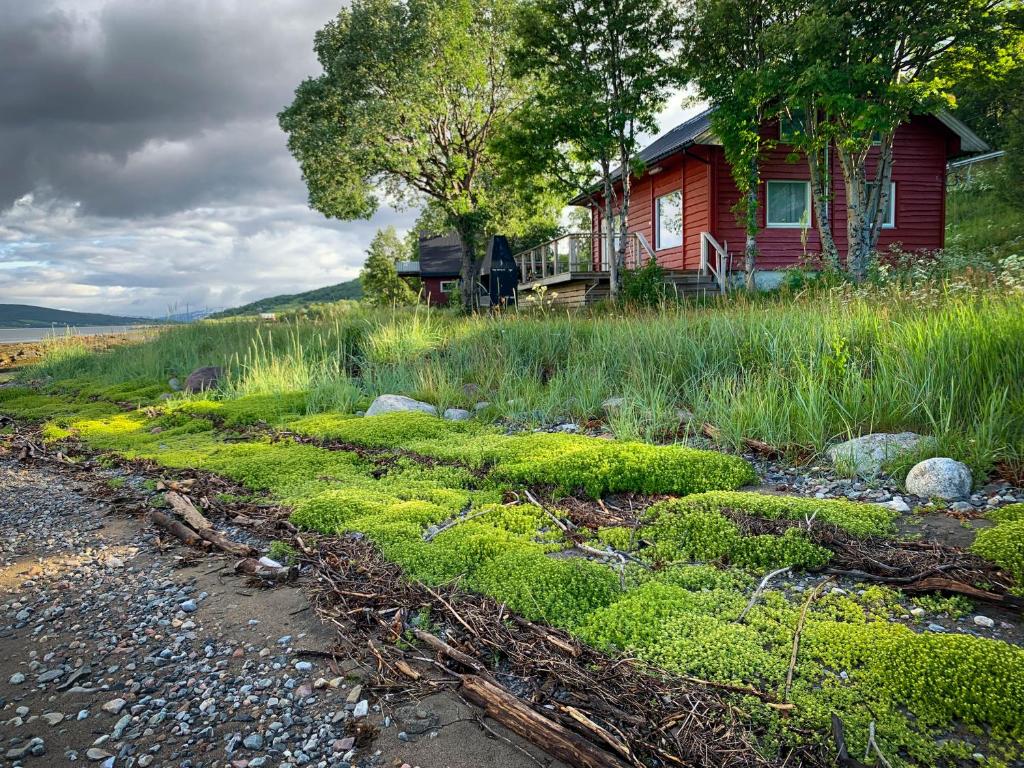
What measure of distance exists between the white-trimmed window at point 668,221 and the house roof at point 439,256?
24216 mm

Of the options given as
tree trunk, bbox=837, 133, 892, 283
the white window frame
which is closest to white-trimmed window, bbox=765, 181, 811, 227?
the white window frame

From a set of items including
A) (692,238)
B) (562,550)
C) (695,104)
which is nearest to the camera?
(562,550)

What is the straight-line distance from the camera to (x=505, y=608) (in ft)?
7.28

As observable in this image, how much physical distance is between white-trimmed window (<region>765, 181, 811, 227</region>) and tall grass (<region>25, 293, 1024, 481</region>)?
412 inches

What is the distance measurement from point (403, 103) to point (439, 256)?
2489 cm

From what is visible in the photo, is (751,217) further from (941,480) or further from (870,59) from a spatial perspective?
(941,480)

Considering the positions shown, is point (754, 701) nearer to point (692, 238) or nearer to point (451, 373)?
point (451, 373)

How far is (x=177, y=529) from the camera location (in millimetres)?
3275

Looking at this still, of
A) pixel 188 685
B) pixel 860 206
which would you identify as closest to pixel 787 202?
pixel 860 206

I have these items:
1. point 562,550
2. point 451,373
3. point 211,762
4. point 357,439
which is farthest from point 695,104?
point 211,762

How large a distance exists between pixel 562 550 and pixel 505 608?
64 centimetres

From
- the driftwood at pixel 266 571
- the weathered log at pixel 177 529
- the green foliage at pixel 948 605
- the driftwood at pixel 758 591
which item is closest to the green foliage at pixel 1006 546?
the green foliage at pixel 948 605

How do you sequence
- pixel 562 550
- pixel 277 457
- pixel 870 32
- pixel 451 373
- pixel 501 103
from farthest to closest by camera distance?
pixel 501 103 < pixel 870 32 < pixel 451 373 < pixel 277 457 < pixel 562 550

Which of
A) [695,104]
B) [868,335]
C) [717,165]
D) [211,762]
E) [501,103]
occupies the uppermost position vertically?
[501,103]
